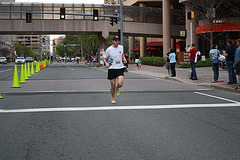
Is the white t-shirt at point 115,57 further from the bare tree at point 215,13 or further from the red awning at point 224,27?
the red awning at point 224,27

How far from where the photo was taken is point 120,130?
18.6 ft

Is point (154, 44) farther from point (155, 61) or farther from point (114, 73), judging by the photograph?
point (114, 73)

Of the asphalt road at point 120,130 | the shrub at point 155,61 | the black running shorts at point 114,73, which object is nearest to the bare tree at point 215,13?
the shrub at point 155,61

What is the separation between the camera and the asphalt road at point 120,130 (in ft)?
14.2

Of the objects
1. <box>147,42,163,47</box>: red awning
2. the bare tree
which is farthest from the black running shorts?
<box>147,42,163,47</box>: red awning

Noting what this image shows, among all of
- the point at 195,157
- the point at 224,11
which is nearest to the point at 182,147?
the point at 195,157

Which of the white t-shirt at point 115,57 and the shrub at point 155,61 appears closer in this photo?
the white t-shirt at point 115,57

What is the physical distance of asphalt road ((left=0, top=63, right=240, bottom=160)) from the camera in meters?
4.32

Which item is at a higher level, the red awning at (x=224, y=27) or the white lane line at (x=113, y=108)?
the red awning at (x=224, y=27)

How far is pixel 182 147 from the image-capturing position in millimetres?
4598

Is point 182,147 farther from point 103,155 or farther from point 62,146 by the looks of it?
point 62,146

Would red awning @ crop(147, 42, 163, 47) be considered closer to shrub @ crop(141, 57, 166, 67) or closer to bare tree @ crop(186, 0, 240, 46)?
shrub @ crop(141, 57, 166, 67)

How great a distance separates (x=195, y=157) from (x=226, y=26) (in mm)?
34015

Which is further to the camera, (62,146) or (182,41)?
(182,41)
